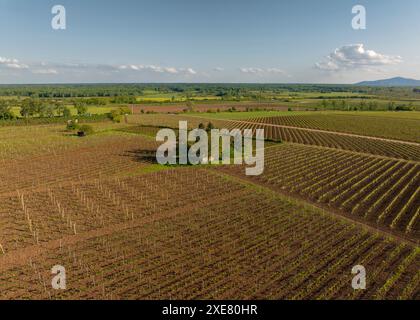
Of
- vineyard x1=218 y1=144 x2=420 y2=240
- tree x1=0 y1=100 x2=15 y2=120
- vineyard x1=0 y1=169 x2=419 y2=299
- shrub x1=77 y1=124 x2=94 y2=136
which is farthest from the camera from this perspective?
tree x1=0 y1=100 x2=15 y2=120

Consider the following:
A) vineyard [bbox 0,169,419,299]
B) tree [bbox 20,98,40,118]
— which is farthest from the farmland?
tree [bbox 20,98,40,118]

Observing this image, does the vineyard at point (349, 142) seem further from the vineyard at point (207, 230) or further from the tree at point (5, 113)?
the tree at point (5, 113)

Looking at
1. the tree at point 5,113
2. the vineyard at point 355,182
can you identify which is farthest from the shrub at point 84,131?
the vineyard at point 355,182

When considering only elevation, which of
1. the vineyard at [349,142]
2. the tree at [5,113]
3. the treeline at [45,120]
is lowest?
the vineyard at [349,142]

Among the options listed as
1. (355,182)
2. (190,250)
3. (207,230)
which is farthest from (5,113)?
(355,182)

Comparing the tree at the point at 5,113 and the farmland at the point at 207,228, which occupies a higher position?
the tree at the point at 5,113

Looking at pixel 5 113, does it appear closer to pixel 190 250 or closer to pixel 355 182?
pixel 190 250

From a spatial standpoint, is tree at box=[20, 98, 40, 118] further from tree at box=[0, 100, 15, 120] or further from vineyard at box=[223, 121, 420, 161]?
vineyard at box=[223, 121, 420, 161]

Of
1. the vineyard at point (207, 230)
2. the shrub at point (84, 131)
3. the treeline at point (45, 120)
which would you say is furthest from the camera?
the treeline at point (45, 120)

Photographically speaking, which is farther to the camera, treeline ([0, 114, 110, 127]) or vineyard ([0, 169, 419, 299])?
treeline ([0, 114, 110, 127])
